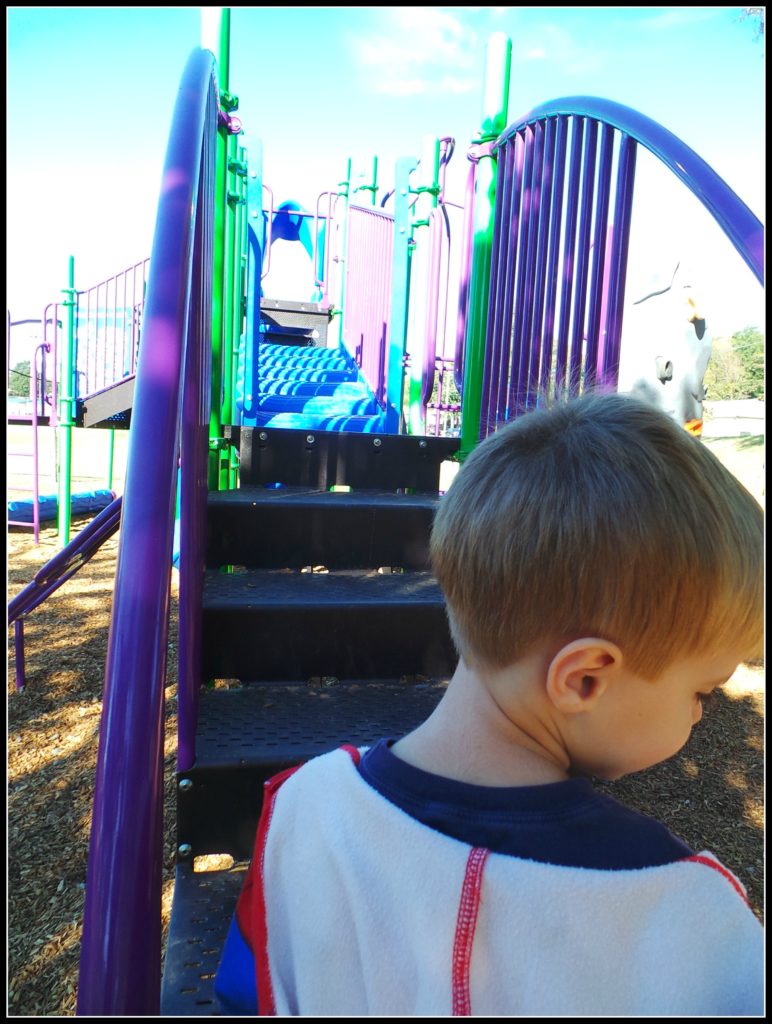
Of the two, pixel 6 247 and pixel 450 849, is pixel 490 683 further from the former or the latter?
pixel 6 247

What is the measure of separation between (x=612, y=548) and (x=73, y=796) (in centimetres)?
248

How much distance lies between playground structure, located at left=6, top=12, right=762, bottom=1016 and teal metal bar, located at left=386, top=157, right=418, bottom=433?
0.32m

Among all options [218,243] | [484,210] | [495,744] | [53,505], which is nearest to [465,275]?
[484,210]

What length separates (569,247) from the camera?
2.51 meters

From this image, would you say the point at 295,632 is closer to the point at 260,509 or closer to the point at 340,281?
the point at 260,509

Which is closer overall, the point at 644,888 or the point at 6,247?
the point at 644,888

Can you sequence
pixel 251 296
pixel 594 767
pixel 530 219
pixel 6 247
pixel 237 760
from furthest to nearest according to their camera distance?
pixel 251 296 → pixel 530 219 → pixel 237 760 → pixel 6 247 → pixel 594 767

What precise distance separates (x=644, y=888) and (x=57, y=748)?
110 inches

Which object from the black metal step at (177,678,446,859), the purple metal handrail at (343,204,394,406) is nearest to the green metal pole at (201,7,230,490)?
the black metal step at (177,678,446,859)

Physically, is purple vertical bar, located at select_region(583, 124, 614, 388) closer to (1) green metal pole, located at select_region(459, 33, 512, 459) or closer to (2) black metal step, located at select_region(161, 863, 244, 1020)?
(1) green metal pole, located at select_region(459, 33, 512, 459)

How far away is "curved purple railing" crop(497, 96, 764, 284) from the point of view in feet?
5.07

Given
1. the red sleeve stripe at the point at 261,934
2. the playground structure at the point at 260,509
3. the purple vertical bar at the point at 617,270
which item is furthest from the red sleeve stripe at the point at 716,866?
the purple vertical bar at the point at 617,270

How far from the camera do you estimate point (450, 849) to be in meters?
0.60

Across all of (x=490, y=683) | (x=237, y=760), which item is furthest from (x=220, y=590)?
(x=490, y=683)
